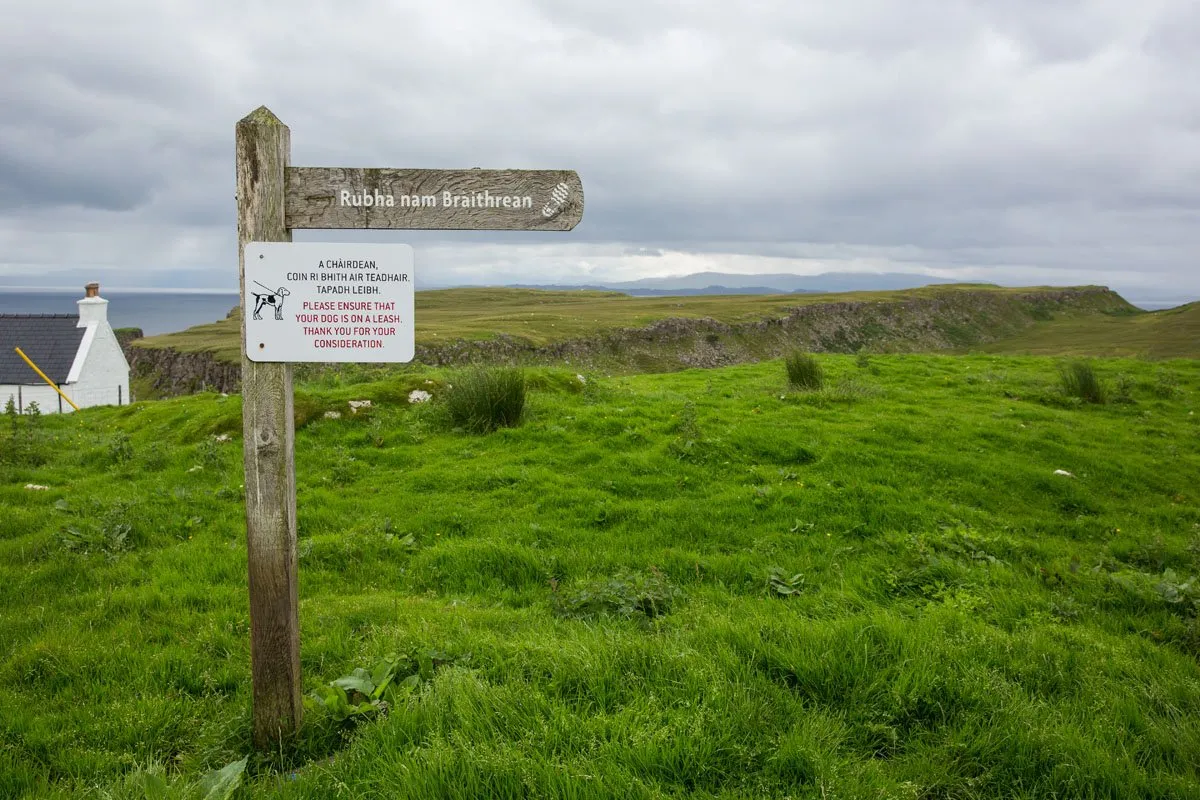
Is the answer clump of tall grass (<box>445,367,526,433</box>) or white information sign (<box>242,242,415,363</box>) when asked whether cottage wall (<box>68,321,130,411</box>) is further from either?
white information sign (<box>242,242,415,363</box>)

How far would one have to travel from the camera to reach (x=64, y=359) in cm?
3075

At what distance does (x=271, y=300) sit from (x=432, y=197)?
1161mm

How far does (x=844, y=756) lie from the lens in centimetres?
356

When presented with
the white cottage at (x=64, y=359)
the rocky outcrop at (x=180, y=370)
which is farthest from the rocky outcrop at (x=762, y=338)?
the white cottage at (x=64, y=359)

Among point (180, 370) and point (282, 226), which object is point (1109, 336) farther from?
point (180, 370)

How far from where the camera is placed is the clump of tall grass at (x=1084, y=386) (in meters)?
17.0

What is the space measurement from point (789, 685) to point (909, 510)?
17.4 ft

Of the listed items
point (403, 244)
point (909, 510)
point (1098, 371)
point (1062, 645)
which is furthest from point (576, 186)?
point (1098, 371)

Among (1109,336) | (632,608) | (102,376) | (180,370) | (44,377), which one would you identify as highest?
(1109,336)

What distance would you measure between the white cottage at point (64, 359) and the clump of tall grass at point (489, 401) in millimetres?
26636

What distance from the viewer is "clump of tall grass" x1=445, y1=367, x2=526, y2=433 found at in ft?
41.7

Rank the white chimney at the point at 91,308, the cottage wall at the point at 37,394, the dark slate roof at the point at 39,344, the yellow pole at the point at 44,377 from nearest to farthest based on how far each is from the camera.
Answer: the cottage wall at the point at 37,394, the yellow pole at the point at 44,377, the dark slate roof at the point at 39,344, the white chimney at the point at 91,308

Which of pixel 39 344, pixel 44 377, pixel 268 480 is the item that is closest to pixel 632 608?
pixel 268 480

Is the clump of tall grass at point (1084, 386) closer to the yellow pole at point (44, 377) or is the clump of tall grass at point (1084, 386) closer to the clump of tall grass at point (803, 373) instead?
the clump of tall grass at point (803, 373)
